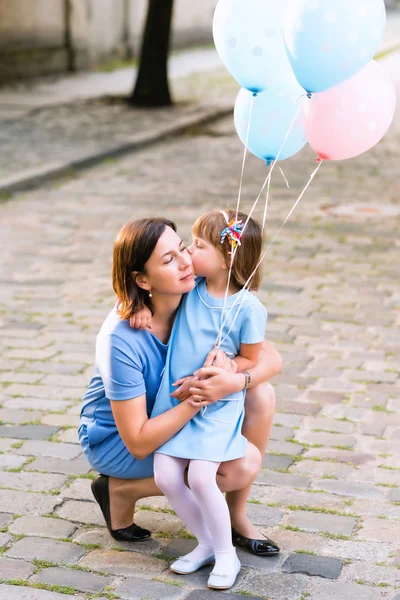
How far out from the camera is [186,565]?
130 inches

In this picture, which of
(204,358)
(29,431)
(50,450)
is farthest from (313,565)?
(29,431)

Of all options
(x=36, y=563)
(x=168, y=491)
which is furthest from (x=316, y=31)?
(x=36, y=563)

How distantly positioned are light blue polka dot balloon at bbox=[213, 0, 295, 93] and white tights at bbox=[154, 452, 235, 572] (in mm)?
1385

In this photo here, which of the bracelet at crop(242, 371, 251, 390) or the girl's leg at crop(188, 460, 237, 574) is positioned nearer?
the girl's leg at crop(188, 460, 237, 574)

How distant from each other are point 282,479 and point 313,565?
0.73 meters

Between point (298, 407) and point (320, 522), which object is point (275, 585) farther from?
point (298, 407)

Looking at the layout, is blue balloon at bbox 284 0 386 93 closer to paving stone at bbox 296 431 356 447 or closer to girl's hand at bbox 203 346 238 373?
girl's hand at bbox 203 346 238 373

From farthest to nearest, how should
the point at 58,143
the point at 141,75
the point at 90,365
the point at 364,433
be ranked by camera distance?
the point at 141,75
the point at 58,143
the point at 90,365
the point at 364,433

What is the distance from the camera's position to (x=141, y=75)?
1644 cm

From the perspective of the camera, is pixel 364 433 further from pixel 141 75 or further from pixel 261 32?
pixel 141 75

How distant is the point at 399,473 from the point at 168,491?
1283 millimetres

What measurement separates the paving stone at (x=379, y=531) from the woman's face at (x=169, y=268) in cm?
112

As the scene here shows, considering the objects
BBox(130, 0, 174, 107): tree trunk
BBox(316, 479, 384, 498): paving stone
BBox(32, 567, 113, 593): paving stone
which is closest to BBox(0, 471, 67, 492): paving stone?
BBox(32, 567, 113, 593): paving stone

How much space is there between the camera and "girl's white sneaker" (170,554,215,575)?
3.31 metres
